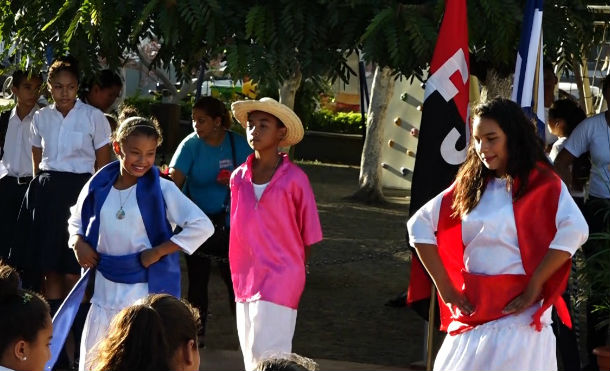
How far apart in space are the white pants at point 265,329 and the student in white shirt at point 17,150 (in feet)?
8.33

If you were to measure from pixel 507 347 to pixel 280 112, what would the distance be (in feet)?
7.52

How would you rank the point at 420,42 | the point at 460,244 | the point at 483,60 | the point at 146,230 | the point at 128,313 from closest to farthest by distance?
the point at 128,313 < the point at 460,244 < the point at 146,230 < the point at 420,42 < the point at 483,60

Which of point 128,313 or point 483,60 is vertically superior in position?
point 483,60

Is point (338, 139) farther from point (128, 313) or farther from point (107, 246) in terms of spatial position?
Answer: point (128, 313)

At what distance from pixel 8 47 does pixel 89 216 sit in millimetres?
2393

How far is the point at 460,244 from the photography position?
5219 millimetres

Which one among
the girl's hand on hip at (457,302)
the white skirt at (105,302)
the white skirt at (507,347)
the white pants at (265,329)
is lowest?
the white pants at (265,329)

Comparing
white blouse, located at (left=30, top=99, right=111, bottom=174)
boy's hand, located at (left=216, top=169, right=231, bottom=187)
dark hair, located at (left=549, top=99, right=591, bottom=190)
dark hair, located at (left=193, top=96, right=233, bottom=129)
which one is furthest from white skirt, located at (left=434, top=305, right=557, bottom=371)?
dark hair, located at (left=193, top=96, right=233, bottom=129)

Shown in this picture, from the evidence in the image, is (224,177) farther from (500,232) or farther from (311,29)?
(500,232)

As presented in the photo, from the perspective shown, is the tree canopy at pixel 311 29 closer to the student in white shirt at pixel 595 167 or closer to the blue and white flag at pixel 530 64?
the blue and white flag at pixel 530 64

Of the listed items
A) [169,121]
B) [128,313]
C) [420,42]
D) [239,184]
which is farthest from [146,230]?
[169,121]

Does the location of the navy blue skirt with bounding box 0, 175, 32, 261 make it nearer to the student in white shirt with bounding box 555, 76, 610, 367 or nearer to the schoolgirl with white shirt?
the schoolgirl with white shirt

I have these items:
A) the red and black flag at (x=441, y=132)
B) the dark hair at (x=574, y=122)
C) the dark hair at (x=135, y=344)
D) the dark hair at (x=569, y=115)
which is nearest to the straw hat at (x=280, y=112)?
the red and black flag at (x=441, y=132)

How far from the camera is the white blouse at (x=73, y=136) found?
784 cm
